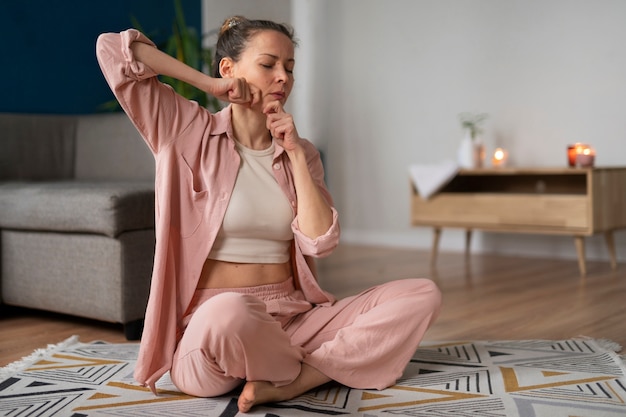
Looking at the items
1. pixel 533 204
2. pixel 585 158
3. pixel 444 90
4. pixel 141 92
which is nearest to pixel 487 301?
pixel 533 204

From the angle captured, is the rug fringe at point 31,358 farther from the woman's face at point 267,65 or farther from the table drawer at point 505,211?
the table drawer at point 505,211

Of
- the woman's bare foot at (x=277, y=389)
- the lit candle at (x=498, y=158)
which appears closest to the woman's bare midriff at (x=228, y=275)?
the woman's bare foot at (x=277, y=389)

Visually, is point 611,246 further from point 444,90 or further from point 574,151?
point 444,90

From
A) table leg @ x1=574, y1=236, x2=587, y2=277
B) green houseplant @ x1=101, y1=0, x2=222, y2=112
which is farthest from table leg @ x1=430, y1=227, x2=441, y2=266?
green houseplant @ x1=101, y1=0, x2=222, y2=112

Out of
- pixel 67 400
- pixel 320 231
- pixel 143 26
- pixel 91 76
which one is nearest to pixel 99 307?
pixel 67 400

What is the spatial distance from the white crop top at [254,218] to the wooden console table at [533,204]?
2.23 meters

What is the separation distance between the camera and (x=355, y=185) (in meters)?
5.08

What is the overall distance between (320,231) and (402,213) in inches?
130

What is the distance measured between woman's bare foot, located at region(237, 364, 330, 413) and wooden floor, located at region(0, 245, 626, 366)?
678mm

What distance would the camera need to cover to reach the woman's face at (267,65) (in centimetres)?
158

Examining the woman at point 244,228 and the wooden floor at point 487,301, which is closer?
the woman at point 244,228

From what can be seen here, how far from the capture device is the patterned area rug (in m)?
1.52

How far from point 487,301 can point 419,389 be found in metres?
1.26

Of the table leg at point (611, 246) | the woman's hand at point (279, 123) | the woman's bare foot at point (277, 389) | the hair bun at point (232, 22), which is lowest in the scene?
the woman's bare foot at point (277, 389)
